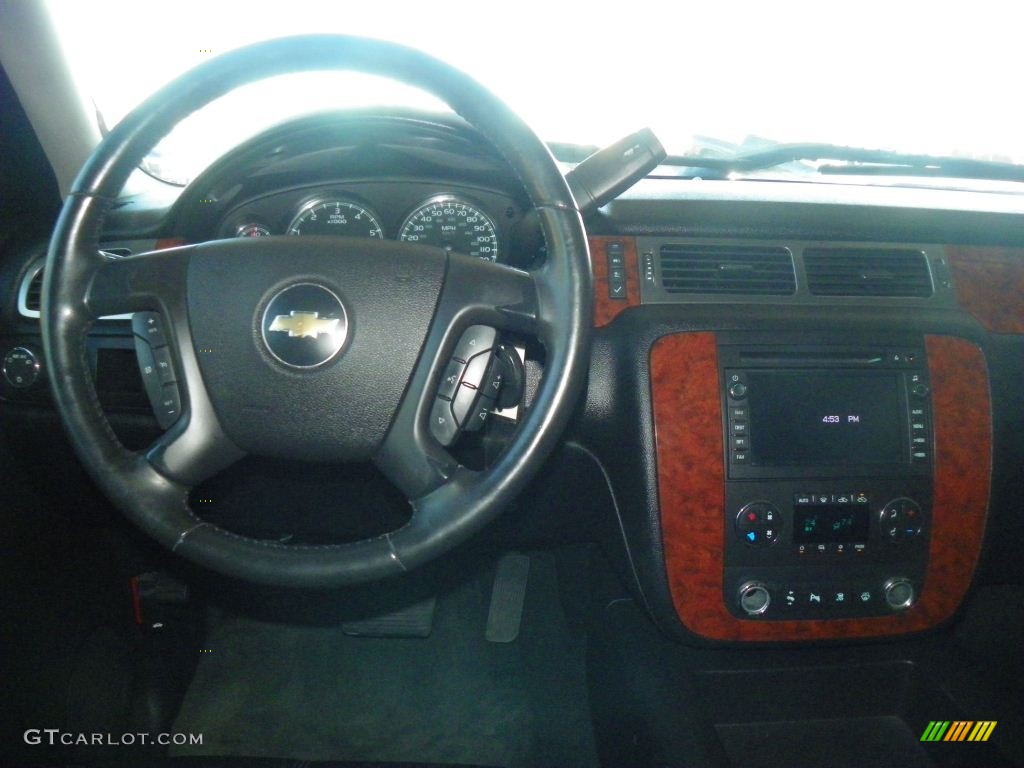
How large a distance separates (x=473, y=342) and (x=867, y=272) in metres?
0.92

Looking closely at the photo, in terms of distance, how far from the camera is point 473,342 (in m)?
1.18

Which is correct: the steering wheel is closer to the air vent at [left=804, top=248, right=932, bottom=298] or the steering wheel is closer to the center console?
the center console

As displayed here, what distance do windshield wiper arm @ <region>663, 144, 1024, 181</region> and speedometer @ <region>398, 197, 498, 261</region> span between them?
513 millimetres

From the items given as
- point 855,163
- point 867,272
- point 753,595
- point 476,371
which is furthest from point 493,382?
point 855,163

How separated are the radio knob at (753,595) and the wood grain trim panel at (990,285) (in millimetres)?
699

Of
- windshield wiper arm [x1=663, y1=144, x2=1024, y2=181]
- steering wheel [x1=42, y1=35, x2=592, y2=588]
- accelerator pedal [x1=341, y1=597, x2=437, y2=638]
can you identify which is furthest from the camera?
accelerator pedal [x1=341, y1=597, x2=437, y2=638]

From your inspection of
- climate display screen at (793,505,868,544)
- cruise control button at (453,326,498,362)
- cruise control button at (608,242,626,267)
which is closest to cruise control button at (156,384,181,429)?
cruise control button at (453,326,498,362)

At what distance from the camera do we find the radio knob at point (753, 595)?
1617 mm

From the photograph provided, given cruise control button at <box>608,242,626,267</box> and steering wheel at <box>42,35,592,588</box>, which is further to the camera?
cruise control button at <box>608,242,626,267</box>

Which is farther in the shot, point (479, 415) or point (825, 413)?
point (825, 413)

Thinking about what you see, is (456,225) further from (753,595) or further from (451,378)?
(753,595)

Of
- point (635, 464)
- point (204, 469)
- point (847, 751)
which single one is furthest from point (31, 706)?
point (847, 751)

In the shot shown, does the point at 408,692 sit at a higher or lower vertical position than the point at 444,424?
lower

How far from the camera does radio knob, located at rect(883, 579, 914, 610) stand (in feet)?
5.38
